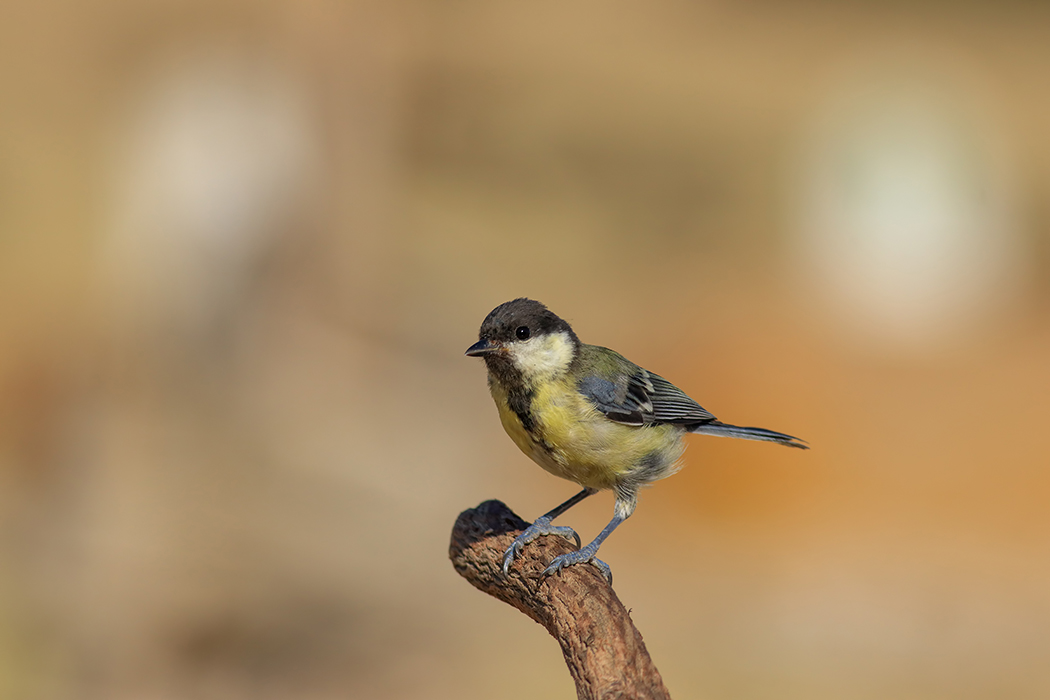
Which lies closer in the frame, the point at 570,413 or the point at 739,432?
the point at 570,413

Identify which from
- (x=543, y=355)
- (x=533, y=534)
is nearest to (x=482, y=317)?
(x=543, y=355)

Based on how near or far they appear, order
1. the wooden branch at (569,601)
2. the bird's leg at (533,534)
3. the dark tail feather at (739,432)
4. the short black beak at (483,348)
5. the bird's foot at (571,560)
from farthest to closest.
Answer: the dark tail feather at (739,432) → the short black beak at (483,348) → the bird's leg at (533,534) → the bird's foot at (571,560) → the wooden branch at (569,601)

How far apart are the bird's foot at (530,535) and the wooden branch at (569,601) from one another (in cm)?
2

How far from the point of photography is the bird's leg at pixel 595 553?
2795 millimetres

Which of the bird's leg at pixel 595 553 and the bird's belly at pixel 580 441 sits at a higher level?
the bird's belly at pixel 580 441

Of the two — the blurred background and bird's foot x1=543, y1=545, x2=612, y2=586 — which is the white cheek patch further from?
the blurred background

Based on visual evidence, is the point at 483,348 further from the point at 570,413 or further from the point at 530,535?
the point at 530,535

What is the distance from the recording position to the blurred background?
25.3 ft

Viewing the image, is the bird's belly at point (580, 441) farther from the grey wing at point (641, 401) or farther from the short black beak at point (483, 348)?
the short black beak at point (483, 348)

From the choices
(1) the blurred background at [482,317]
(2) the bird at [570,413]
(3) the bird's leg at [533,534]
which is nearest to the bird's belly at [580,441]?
(2) the bird at [570,413]

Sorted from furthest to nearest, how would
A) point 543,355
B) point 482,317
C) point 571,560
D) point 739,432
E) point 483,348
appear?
point 482,317
point 739,432
point 543,355
point 483,348
point 571,560

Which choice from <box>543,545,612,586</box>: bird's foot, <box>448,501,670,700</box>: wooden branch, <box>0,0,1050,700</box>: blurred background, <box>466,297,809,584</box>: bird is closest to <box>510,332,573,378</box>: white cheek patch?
<box>466,297,809,584</box>: bird

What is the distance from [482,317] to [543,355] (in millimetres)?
6214

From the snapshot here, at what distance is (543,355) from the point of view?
3.32 m
